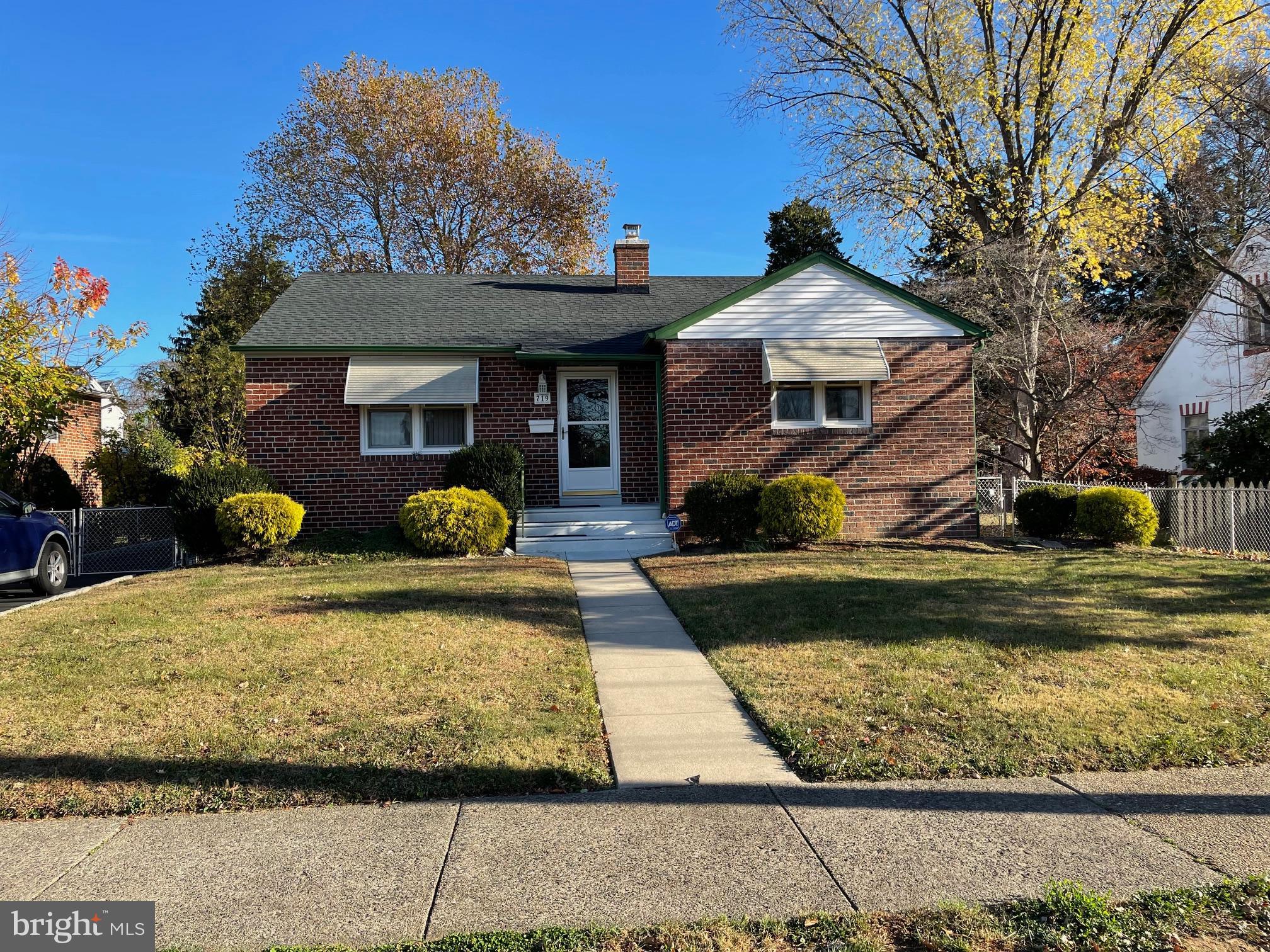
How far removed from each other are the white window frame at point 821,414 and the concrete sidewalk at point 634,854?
9.89 metres

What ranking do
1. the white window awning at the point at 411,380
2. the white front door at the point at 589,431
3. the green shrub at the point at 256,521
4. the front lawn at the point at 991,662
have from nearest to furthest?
the front lawn at the point at 991,662 < the green shrub at the point at 256,521 < the white window awning at the point at 411,380 < the white front door at the point at 589,431

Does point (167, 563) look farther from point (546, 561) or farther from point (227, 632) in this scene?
point (227, 632)

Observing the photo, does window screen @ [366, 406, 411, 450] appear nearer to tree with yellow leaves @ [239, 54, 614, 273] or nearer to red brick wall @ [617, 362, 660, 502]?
red brick wall @ [617, 362, 660, 502]

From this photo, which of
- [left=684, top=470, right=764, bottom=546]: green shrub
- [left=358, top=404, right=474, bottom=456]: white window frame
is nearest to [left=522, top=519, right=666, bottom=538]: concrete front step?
[left=684, top=470, right=764, bottom=546]: green shrub

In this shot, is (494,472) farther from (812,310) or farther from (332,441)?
(812,310)

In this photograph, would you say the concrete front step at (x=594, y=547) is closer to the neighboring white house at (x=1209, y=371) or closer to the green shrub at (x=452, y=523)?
the green shrub at (x=452, y=523)

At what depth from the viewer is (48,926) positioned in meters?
3.09

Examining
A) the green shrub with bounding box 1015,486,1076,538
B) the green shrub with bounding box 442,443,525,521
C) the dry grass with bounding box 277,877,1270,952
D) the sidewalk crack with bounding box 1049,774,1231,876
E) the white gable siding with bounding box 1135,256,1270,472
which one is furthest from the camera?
the white gable siding with bounding box 1135,256,1270,472

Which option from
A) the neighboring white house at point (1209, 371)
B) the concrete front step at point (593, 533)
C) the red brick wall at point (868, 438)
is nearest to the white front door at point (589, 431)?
the concrete front step at point (593, 533)

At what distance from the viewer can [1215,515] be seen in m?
13.8

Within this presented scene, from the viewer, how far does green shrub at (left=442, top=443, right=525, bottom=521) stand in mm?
→ 13188

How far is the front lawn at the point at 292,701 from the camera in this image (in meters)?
4.30

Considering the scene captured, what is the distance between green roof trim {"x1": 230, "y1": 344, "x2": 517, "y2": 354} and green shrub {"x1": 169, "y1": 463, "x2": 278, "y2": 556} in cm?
220

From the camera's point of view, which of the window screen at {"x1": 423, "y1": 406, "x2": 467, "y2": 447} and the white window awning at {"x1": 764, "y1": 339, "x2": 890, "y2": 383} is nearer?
the white window awning at {"x1": 764, "y1": 339, "x2": 890, "y2": 383}
